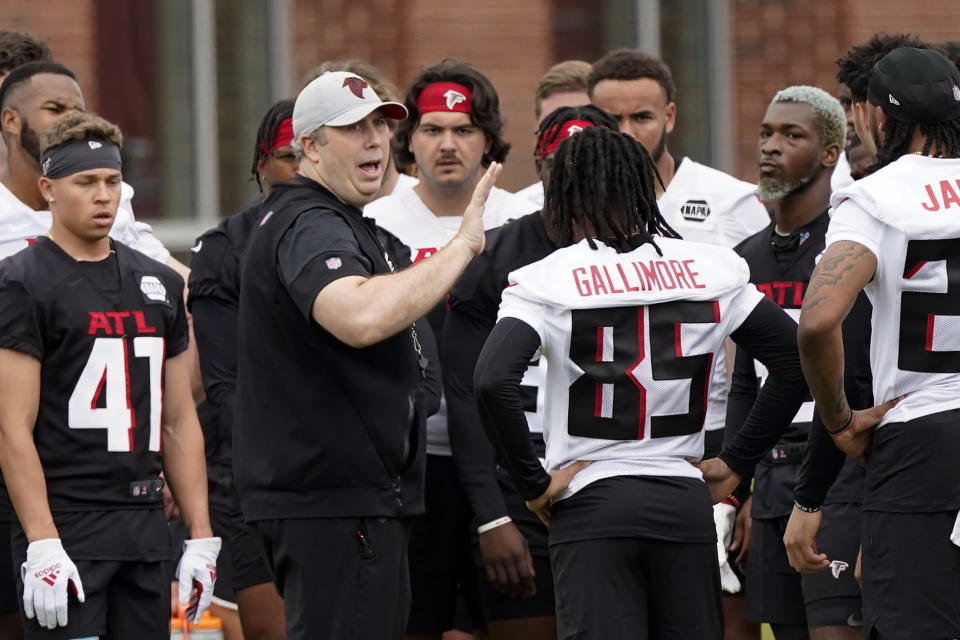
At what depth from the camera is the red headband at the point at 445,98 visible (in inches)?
259

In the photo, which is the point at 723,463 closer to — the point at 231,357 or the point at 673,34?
the point at 231,357

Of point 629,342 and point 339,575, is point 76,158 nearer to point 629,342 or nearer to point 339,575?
point 339,575

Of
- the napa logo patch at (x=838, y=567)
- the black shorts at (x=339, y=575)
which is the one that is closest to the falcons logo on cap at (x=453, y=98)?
the napa logo patch at (x=838, y=567)

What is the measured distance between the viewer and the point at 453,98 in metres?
6.57

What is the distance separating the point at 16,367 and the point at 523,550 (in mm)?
1679

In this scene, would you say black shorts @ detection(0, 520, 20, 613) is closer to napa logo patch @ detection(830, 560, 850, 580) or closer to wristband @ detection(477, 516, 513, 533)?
wristband @ detection(477, 516, 513, 533)

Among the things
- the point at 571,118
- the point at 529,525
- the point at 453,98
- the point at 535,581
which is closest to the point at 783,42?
the point at 453,98

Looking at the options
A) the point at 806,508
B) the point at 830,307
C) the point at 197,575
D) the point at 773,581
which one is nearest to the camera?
the point at 830,307

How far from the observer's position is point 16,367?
5.24m

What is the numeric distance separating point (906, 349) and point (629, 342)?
73 centimetres

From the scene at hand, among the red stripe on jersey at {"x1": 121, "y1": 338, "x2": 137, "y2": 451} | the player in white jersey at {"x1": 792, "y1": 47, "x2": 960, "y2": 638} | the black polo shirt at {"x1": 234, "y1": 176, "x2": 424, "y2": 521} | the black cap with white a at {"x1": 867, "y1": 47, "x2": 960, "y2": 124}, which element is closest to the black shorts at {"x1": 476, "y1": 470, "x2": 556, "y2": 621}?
the black polo shirt at {"x1": 234, "y1": 176, "x2": 424, "y2": 521}

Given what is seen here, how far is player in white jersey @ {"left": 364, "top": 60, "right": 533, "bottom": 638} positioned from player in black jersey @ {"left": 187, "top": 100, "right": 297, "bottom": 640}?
0.44 m

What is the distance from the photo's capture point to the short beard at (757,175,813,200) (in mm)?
6219

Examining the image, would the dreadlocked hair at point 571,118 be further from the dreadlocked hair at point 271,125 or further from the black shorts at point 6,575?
the black shorts at point 6,575
